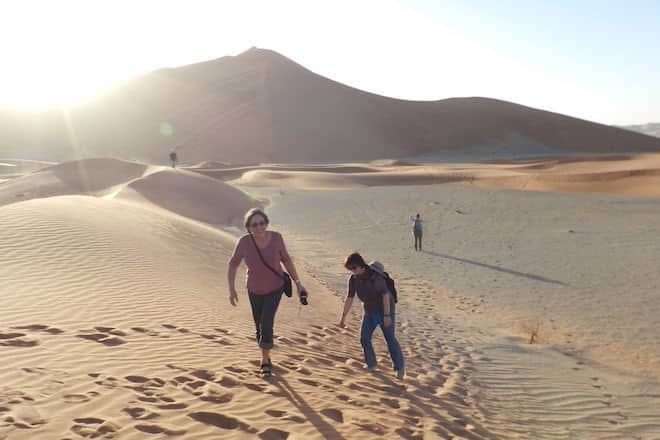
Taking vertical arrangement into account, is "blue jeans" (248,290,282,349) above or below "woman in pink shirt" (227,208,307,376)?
below

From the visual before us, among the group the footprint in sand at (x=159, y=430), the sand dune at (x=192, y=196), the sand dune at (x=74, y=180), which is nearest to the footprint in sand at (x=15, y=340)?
the footprint in sand at (x=159, y=430)

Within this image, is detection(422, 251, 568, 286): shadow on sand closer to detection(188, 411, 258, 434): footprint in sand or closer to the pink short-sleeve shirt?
the pink short-sleeve shirt

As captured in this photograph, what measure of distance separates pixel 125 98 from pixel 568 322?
84189 millimetres

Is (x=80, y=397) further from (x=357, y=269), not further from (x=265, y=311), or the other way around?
(x=357, y=269)

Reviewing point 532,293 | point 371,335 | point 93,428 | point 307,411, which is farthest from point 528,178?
point 93,428

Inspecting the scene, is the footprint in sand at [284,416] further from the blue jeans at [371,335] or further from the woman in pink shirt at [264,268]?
the blue jeans at [371,335]

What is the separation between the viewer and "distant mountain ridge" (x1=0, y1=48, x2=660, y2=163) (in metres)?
70.4

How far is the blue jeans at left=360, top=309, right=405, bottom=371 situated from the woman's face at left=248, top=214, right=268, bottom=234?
1.58 metres

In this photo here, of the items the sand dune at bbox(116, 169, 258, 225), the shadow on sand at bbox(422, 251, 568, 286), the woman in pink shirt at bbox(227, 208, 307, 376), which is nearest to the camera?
the woman in pink shirt at bbox(227, 208, 307, 376)

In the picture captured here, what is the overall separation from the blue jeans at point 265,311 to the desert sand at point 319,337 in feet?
1.40

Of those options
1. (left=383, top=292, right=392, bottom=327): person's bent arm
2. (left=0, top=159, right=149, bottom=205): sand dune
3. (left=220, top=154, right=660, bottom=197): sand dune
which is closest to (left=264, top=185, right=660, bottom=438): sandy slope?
(left=383, top=292, right=392, bottom=327): person's bent arm

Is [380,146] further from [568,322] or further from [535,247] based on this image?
[568,322]

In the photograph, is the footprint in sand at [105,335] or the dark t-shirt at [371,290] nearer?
the dark t-shirt at [371,290]

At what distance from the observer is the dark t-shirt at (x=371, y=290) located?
18.2 ft
